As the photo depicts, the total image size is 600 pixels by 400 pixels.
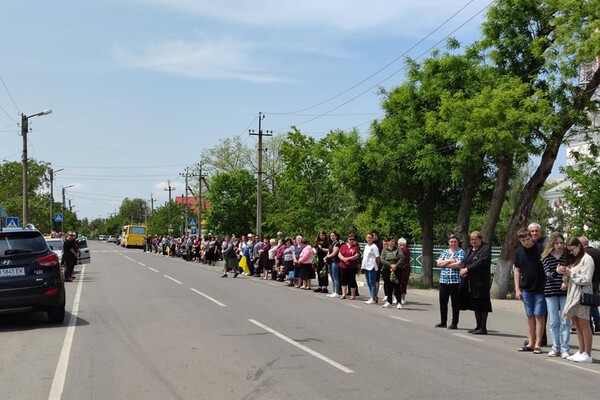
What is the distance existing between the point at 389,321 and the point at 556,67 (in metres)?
10.4

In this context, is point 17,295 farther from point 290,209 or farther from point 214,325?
point 290,209

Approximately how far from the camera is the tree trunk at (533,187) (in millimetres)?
19344

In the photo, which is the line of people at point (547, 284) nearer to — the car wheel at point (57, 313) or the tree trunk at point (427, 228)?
the car wheel at point (57, 313)

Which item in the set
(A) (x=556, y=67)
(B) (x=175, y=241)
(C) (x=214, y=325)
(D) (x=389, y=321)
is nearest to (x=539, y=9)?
(A) (x=556, y=67)

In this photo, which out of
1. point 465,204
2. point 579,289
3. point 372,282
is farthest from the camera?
point 465,204

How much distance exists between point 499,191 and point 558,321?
13.2 metres

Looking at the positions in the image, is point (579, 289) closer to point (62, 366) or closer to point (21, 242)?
point (62, 366)

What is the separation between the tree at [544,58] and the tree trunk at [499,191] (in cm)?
104

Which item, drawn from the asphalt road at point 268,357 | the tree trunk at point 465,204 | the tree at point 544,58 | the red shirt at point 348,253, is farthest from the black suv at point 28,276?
the tree trunk at point 465,204

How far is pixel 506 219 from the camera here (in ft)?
148

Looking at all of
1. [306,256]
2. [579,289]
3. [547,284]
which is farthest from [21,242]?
[306,256]

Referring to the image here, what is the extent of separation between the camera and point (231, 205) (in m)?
52.9

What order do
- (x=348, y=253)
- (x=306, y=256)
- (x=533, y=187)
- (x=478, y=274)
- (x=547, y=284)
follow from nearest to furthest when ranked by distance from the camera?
(x=547, y=284) → (x=478, y=274) → (x=348, y=253) → (x=533, y=187) → (x=306, y=256)

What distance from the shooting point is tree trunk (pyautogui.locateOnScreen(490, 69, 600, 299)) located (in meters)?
19.3
